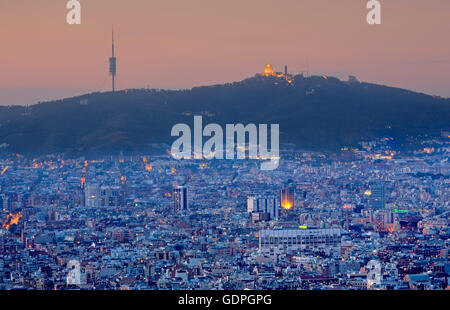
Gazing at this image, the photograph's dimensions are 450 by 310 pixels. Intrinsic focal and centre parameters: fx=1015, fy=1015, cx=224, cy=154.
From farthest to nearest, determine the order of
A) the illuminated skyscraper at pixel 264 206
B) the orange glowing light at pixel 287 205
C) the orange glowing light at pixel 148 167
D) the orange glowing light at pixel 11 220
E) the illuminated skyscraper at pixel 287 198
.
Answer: the orange glowing light at pixel 148 167
the illuminated skyscraper at pixel 287 198
the orange glowing light at pixel 287 205
the illuminated skyscraper at pixel 264 206
the orange glowing light at pixel 11 220

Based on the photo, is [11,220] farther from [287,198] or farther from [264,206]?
[287,198]

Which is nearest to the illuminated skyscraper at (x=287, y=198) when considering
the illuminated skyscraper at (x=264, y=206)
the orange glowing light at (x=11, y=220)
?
the illuminated skyscraper at (x=264, y=206)

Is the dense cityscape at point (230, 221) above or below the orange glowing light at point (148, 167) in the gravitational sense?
below

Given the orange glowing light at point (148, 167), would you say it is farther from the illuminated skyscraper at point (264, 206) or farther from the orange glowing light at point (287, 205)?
the illuminated skyscraper at point (264, 206)

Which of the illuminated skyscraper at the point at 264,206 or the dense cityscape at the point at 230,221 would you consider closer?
the dense cityscape at the point at 230,221

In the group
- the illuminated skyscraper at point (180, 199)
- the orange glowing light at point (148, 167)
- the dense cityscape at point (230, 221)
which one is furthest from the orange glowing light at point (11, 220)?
the orange glowing light at point (148, 167)

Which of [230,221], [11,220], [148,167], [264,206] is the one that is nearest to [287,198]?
[264,206]

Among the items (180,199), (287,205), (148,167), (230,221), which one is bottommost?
(230,221)

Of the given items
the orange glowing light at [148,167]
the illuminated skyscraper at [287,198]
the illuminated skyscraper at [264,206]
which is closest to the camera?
the illuminated skyscraper at [264,206]
